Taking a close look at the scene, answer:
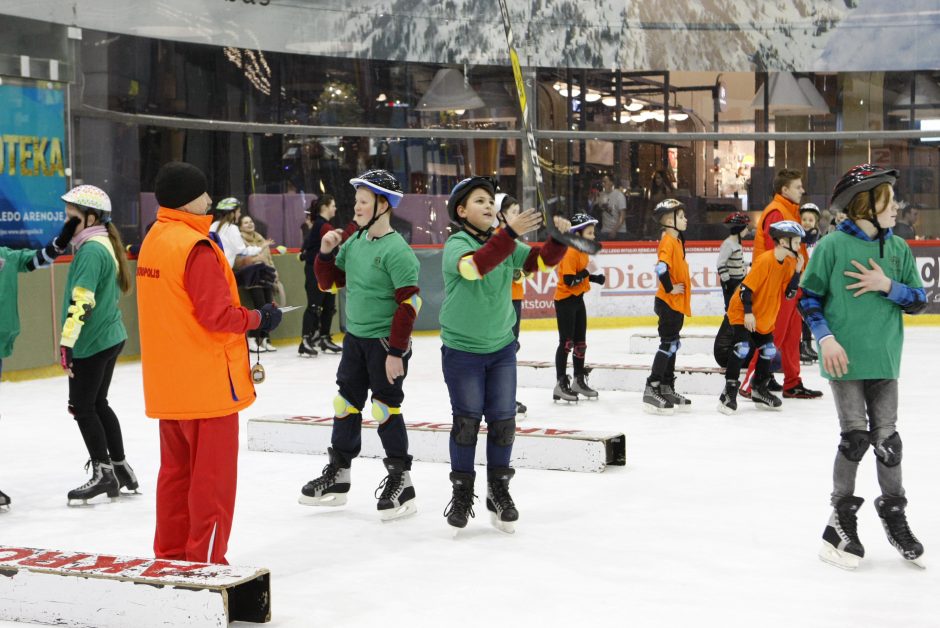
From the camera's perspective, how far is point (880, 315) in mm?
4211

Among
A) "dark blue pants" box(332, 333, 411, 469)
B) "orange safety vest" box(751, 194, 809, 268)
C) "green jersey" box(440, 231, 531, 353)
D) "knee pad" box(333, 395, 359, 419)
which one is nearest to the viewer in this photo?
"green jersey" box(440, 231, 531, 353)

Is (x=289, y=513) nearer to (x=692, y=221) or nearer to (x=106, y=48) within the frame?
(x=106, y=48)

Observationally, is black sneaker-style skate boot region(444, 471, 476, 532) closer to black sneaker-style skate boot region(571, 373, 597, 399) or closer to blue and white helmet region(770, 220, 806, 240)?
black sneaker-style skate boot region(571, 373, 597, 399)

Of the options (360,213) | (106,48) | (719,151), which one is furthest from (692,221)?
(360,213)

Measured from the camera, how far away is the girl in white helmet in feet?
16.8

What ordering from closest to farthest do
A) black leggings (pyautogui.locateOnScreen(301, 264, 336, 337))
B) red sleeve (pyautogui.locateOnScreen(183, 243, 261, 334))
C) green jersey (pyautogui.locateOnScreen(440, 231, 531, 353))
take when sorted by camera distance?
1. red sleeve (pyautogui.locateOnScreen(183, 243, 261, 334))
2. green jersey (pyautogui.locateOnScreen(440, 231, 531, 353))
3. black leggings (pyautogui.locateOnScreen(301, 264, 336, 337))

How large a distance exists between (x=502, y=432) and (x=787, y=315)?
14.5 feet

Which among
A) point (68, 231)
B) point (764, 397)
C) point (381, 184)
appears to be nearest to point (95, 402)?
point (68, 231)

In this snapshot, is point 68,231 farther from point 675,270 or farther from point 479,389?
point 675,270

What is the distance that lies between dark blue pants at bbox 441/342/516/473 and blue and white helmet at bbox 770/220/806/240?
374cm

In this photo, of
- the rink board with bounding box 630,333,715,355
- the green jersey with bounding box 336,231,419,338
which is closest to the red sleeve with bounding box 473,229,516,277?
the green jersey with bounding box 336,231,419,338

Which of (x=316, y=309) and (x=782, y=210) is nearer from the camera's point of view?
(x=782, y=210)

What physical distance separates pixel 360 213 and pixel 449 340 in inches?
27.4

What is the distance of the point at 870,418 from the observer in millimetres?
4301
